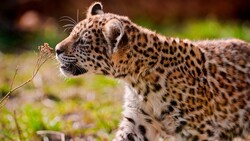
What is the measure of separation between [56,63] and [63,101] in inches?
122

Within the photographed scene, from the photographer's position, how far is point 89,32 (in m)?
8.20

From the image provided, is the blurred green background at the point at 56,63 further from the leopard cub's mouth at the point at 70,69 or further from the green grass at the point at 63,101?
the leopard cub's mouth at the point at 70,69

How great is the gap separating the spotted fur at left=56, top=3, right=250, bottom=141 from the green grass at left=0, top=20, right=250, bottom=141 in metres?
1.11

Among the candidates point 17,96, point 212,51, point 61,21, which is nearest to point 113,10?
point 61,21

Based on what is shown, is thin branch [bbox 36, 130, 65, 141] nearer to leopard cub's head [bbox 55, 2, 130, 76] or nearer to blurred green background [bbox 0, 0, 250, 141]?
blurred green background [bbox 0, 0, 250, 141]

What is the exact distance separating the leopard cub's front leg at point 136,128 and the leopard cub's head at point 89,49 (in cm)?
58

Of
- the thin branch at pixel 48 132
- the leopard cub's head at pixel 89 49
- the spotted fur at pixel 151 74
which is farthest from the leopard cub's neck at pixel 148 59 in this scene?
the thin branch at pixel 48 132

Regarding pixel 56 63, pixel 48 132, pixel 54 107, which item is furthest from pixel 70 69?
pixel 54 107

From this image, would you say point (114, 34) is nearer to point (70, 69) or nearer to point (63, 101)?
point (70, 69)

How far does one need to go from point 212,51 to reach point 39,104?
3676 mm

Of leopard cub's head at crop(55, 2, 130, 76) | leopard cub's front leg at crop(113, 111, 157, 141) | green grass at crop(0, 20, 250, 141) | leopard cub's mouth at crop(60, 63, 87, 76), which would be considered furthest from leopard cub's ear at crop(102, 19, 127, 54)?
green grass at crop(0, 20, 250, 141)

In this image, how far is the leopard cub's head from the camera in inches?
320

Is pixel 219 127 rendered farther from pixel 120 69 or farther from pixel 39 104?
pixel 39 104

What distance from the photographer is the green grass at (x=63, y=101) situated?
9.69m
